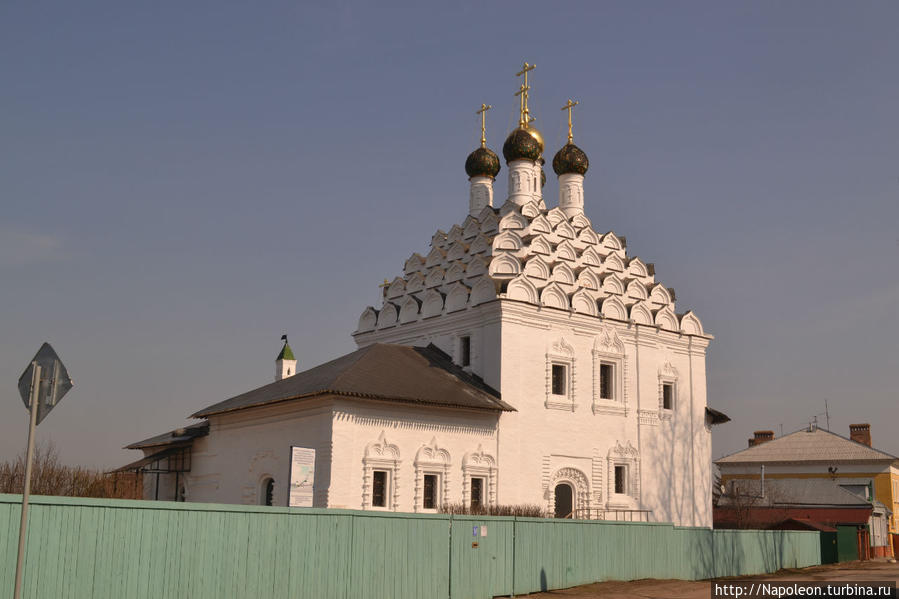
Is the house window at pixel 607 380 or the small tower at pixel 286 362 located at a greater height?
the small tower at pixel 286 362

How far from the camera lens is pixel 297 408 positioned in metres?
19.5

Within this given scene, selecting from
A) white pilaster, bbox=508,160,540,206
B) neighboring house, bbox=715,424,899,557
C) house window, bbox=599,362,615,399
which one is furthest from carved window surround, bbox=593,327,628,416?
neighboring house, bbox=715,424,899,557

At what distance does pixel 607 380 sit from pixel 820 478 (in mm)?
20792

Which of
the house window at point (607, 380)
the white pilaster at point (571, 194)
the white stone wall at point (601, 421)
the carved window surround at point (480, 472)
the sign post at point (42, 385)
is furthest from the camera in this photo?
the white pilaster at point (571, 194)

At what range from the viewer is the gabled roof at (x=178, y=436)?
23.3 metres

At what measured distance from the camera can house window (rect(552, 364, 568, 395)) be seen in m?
23.0

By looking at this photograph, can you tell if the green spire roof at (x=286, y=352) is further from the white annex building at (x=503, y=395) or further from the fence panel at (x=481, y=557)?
the fence panel at (x=481, y=557)

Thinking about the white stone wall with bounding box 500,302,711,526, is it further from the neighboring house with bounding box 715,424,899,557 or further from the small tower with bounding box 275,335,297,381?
the small tower with bounding box 275,335,297,381

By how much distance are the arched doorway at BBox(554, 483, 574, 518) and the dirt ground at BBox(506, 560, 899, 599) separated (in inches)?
204

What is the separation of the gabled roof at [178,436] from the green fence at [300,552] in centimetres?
1127

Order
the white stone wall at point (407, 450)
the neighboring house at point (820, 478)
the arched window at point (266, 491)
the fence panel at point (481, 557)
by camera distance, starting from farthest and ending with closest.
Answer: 1. the neighboring house at point (820, 478)
2. the arched window at point (266, 491)
3. the white stone wall at point (407, 450)
4. the fence panel at point (481, 557)

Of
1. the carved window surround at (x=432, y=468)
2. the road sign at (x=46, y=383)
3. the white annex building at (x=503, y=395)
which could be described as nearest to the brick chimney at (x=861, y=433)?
the white annex building at (x=503, y=395)

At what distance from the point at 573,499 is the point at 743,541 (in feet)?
14.6

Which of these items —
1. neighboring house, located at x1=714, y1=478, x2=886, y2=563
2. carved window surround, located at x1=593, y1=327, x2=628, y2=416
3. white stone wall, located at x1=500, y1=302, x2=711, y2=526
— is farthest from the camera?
neighboring house, located at x1=714, y1=478, x2=886, y2=563
